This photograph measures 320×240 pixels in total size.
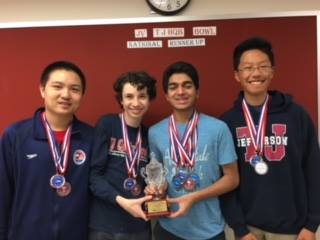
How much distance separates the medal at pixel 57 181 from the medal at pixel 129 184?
1.13 feet

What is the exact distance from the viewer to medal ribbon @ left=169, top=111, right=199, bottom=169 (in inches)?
80.3

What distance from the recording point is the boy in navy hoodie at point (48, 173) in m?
1.98

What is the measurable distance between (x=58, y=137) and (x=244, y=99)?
1.15 m

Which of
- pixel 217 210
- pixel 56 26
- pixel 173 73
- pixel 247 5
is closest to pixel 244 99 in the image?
pixel 173 73

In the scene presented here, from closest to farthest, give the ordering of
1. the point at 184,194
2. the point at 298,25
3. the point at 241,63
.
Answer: the point at 184,194 → the point at 241,63 → the point at 298,25

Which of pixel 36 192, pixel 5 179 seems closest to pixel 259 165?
pixel 36 192

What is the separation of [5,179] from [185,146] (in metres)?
1.04

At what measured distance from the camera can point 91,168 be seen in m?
2.07

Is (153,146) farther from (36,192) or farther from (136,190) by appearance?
(36,192)

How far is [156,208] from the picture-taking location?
6.10 feet

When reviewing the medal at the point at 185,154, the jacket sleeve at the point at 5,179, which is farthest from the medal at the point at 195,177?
the jacket sleeve at the point at 5,179

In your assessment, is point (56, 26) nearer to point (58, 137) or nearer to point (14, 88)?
point (14, 88)

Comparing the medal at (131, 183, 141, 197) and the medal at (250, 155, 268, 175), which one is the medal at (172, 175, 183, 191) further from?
the medal at (250, 155, 268, 175)

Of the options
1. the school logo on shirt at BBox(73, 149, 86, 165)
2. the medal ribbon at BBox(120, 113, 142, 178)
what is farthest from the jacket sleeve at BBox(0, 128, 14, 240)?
the medal ribbon at BBox(120, 113, 142, 178)
